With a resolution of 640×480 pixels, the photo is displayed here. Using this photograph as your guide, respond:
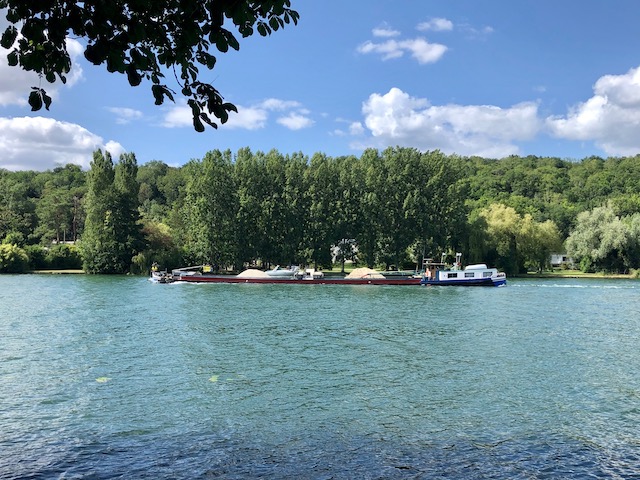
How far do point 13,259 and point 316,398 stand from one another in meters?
88.3

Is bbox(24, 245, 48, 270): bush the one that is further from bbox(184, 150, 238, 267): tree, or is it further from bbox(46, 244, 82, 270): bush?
bbox(184, 150, 238, 267): tree

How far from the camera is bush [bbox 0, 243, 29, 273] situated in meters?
89.2

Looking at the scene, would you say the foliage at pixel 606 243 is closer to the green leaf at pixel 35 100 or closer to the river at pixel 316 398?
the river at pixel 316 398

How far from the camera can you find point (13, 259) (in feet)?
294

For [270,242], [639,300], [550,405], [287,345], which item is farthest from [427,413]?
[270,242]

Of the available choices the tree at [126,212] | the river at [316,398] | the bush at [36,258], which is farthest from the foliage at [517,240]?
the bush at [36,258]

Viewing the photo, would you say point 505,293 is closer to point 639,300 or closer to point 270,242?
point 639,300

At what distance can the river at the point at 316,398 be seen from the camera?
11.2 m

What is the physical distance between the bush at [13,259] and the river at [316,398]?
65.0 m

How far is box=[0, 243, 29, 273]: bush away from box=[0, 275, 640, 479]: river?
65.0 meters

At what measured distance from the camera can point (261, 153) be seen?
9162 cm

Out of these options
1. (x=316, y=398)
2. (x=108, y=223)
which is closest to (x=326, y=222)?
(x=108, y=223)

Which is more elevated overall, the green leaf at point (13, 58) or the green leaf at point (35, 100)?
the green leaf at point (13, 58)

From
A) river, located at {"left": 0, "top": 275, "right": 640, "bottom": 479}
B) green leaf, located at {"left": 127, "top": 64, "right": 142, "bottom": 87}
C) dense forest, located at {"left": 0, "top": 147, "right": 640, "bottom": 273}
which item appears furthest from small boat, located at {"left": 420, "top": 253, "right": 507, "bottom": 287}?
green leaf, located at {"left": 127, "top": 64, "right": 142, "bottom": 87}
